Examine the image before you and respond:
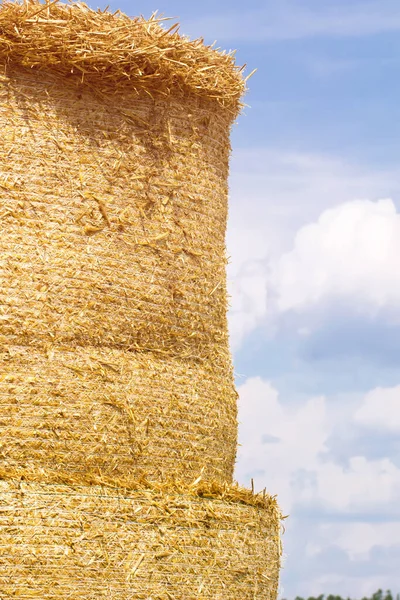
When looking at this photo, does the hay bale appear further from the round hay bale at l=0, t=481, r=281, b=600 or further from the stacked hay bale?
the round hay bale at l=0, t=481, r=281, b=600

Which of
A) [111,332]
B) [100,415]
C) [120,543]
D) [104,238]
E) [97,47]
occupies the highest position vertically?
[97,47]

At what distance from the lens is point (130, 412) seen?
226 inches

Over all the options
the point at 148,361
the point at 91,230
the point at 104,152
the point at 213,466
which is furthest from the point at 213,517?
the point at 104,152

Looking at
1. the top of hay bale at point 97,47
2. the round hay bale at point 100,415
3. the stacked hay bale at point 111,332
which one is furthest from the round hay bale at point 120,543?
the top of hay bale at point 97,47

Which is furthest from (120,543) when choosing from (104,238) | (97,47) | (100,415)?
(97,47)

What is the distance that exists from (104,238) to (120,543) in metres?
1.65

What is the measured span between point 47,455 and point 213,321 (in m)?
1.37

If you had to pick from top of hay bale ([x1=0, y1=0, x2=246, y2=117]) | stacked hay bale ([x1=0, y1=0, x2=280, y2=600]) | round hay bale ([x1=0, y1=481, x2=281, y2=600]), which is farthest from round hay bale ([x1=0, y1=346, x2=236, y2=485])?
top of hay bale ([x1=0, y1=0, x2=246, y2=117])

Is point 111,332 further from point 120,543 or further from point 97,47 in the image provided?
point 97,47

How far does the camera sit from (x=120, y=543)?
5355 millimetres

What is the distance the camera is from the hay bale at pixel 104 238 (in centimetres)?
568

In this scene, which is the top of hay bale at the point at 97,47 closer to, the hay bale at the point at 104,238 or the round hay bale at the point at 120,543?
the hay bale at the point at 104,238

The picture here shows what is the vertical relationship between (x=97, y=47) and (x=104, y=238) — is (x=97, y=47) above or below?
above

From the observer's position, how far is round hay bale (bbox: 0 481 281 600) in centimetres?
522
